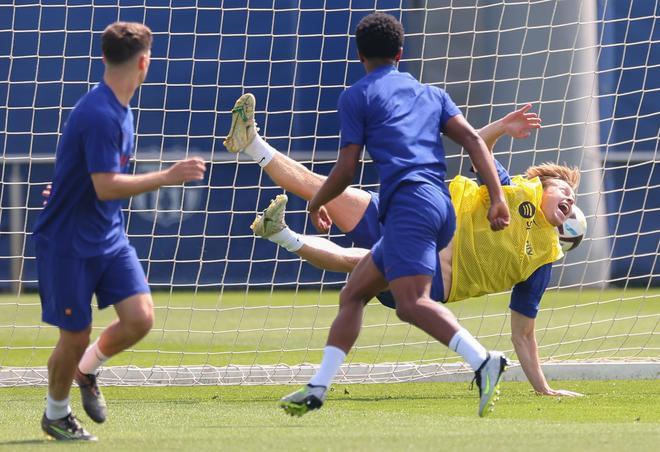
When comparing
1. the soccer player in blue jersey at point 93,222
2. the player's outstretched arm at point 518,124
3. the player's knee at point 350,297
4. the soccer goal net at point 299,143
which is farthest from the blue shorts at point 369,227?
the soccer player in blue jersey at point 93,222

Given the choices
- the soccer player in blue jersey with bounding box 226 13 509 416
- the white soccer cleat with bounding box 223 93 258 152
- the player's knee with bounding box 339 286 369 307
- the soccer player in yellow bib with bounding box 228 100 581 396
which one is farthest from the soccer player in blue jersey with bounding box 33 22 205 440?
the white soccer cleat with bounding box 223 93 258 152

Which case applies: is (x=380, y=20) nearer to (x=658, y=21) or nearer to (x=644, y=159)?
(x=658, y=21)

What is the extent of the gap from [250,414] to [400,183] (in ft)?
5.43

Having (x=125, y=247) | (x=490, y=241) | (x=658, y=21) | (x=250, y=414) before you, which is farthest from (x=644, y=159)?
(x=125, y=247)

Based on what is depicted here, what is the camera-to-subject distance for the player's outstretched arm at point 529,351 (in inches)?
294

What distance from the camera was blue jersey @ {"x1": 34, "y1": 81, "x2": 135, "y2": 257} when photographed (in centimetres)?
539

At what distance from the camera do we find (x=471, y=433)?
5512mm

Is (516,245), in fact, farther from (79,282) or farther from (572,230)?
(79,282)

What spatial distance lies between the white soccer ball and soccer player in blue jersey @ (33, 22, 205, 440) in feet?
10.5

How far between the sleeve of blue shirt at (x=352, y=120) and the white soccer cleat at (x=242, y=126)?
7.30ft

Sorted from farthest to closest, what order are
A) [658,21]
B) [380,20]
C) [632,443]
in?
[658,21] < [380,20] < [632,443]

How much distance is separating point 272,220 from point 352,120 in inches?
83.3

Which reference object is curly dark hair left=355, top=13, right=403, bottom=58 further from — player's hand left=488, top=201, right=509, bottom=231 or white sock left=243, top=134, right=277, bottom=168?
white sock left=243, top=134, right=277, bottom=168

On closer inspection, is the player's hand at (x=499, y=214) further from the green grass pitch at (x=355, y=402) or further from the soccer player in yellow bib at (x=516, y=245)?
the soccer player in yellow bib at (x=516, y=245)
